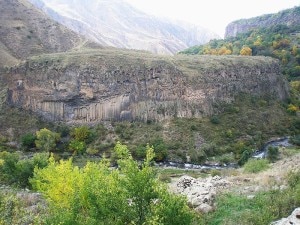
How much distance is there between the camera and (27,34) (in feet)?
340

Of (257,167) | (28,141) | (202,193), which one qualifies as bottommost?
(28,141)

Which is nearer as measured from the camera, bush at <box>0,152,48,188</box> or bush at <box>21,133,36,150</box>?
bush at <box>0,152,48,188</box>

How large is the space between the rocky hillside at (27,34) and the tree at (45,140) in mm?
27301

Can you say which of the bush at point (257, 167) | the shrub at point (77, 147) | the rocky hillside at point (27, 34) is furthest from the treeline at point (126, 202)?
the rocky hillside at point (27, 34)

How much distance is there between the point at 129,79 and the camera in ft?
263

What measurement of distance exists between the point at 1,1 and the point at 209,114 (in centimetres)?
6760

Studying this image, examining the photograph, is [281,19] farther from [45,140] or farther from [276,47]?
[45,140]

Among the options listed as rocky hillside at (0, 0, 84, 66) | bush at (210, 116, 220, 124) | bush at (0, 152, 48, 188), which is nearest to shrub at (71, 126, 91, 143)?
bush at (0, 152, 48, 188)

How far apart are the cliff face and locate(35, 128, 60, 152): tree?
25.0ft

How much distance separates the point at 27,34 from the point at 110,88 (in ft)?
122

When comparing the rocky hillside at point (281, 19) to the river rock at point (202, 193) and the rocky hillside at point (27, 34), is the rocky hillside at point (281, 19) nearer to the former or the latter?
the rocky hillside at point (27, 34)

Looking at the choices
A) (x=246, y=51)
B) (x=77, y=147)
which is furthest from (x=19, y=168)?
(x=246, y=51)

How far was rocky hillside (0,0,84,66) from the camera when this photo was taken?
98062 mm

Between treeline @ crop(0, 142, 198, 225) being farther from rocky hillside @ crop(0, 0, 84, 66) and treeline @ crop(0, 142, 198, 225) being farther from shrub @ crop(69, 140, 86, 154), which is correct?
rocky hillside @ crop(0, 0, 84, 66)
